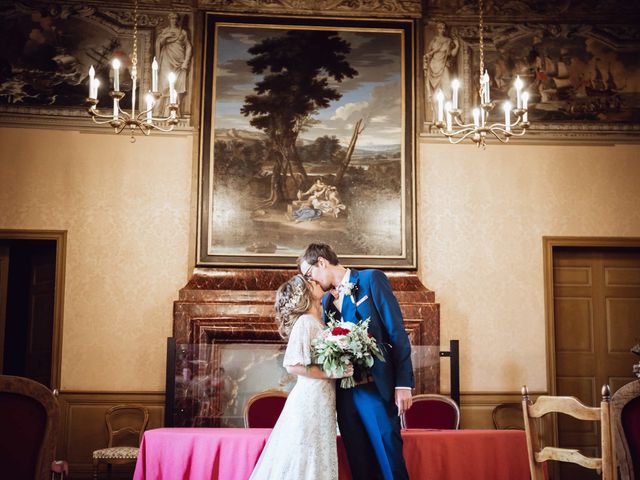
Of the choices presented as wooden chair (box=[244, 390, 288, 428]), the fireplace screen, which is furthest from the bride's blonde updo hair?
the fireplace screen

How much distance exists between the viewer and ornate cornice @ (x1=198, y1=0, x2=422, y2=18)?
25.9 feet

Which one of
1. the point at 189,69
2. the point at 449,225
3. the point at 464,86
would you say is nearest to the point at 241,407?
the point at 449,225

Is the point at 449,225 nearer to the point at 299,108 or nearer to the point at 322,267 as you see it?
the point at 299,108

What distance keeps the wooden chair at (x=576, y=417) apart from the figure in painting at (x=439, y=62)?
15.7ft

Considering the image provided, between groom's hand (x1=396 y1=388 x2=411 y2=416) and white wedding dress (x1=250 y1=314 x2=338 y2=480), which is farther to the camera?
groom's hand (x1=396 y1=388 x2=411 y2=416)

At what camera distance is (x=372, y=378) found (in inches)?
168

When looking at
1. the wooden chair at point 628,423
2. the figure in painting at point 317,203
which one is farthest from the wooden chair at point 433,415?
the wooden chair at point 628,423

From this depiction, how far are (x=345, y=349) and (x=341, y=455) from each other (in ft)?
2.28

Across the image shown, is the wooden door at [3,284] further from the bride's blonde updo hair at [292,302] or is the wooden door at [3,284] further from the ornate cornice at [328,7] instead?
the bride's blonde updo hair at [292,302]

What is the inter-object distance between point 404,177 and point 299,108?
1.33 meters

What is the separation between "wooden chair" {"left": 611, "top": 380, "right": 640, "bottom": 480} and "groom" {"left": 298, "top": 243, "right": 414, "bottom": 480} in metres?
1.15

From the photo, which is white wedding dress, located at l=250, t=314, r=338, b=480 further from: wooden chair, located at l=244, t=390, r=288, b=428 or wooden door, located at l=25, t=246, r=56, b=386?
wooden door, located at l=25, t=246, r=56, b=386

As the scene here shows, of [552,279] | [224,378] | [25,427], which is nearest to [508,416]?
[552,279]

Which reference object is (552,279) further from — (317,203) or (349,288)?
(349,288)
